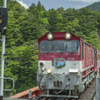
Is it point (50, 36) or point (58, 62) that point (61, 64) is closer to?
point (58, 62)

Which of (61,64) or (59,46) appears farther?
(59,46)

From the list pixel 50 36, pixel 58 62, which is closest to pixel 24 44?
pixel 50 36

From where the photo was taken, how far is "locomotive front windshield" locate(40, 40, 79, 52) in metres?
11.4

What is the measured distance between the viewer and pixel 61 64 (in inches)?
447

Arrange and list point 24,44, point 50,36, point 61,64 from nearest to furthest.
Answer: point 61,64 < point 50,36 < point 24,44

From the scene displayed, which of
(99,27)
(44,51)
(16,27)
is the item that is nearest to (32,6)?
(16,27)

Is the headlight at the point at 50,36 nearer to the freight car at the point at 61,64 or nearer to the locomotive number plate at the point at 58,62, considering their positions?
the freight car at the point at 61,64

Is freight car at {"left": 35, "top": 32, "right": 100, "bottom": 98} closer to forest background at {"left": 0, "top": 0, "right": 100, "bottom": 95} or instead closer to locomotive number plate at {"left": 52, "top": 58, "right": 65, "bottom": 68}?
locomotive number plate at {"left": 52, "top": 58, "right": 65, "bottom": 68}

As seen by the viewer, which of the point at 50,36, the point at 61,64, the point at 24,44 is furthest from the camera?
the point at 24,44

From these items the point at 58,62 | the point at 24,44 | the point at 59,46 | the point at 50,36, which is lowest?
the point at 58,62

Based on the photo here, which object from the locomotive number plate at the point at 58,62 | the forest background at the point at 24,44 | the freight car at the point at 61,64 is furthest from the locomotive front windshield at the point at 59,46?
the forest background at the point at 24,44

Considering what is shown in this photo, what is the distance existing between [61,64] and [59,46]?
960mm

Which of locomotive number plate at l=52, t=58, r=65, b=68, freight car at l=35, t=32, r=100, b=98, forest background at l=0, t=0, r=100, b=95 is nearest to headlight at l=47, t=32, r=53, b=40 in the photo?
freight car at l=35, t=32, r=100, b=98

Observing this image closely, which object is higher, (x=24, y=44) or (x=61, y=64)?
(x=24, y=44)
